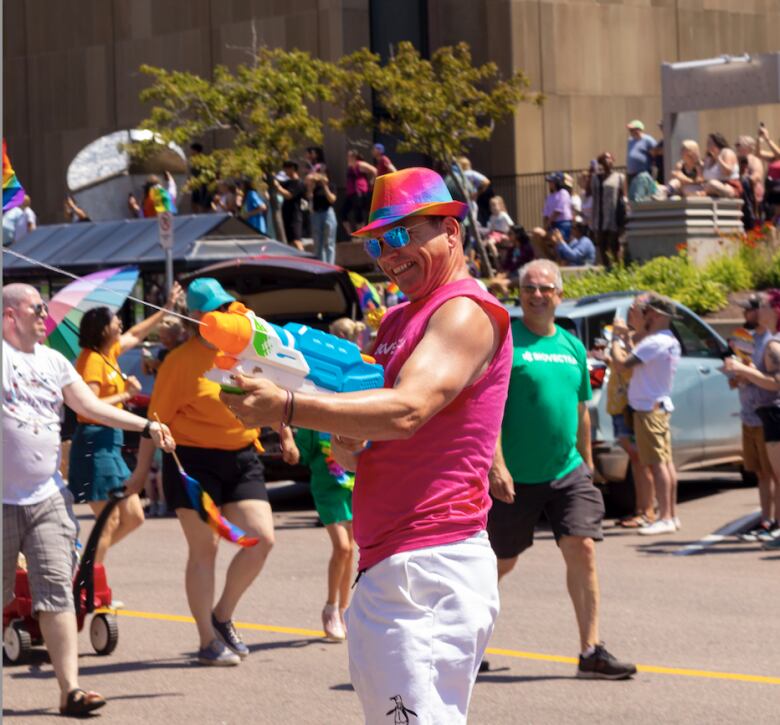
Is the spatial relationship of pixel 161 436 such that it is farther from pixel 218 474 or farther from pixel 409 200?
pixel 409 200

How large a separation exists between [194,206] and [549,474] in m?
22.4

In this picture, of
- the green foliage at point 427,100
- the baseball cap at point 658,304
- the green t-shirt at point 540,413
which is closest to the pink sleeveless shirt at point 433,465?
the green t-shirt at point 540,413

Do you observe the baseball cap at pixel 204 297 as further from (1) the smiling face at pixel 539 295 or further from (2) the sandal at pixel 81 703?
(2) the sandal at pixel 81 703

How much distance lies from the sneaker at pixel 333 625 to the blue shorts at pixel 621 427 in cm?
525

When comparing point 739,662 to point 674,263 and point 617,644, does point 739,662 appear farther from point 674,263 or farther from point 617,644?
point 674,263

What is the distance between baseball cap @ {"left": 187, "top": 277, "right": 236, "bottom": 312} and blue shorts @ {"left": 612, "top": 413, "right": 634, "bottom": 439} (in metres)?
6.85

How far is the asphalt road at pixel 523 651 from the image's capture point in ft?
25.8

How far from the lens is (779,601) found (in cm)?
1051

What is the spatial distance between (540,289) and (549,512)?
43.3 inches

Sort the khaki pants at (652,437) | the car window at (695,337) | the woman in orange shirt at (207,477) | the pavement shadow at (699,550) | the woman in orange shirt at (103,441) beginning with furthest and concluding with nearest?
the car window at (695,337)
the khaki pants at (652,437)
the pavement shadow at (699,550)
the woman in orange shirt at (103,441)
the woman in orange shirt at (207,477)

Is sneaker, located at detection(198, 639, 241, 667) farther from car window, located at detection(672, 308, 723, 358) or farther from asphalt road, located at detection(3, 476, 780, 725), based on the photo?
car window, located at detection(672, 308, 723, 358)

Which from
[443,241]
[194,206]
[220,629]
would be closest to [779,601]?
[220,629]

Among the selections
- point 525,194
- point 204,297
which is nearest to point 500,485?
point 204,297

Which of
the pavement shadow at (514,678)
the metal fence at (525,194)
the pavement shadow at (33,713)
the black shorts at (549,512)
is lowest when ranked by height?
the pavement shadow at (514,678)
